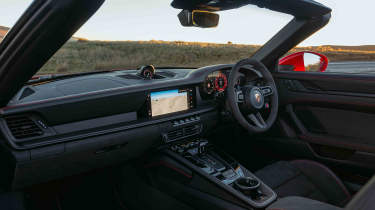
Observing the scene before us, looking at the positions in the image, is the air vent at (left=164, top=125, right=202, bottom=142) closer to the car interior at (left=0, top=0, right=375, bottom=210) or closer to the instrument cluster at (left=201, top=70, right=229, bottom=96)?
the car interior at (left=0, top=0, right=375, bottom=210)

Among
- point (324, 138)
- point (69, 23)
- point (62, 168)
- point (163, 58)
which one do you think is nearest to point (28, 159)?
point (62, 168)

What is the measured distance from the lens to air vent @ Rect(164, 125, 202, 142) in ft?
9.13

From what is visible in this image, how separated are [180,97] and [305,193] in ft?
4.49

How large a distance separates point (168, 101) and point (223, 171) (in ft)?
2.66

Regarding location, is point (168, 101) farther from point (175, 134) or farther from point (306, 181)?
point (306, 181)

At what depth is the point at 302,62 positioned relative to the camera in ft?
11.4

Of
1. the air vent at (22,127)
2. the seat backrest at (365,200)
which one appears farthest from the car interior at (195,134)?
the seat backrest at (365,200)

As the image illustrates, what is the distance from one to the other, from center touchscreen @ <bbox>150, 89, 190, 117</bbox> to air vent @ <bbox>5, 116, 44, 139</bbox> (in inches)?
37.6

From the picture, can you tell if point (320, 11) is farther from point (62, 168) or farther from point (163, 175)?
point (62, 168)

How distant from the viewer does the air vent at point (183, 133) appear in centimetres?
278

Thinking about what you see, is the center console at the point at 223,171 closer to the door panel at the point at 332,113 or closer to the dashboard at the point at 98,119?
the dashboard at the point at 98,119

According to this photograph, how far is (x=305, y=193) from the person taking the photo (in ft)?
8.14

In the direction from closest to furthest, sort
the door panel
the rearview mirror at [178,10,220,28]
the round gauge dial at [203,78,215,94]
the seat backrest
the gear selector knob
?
the seat backrest → the rearview mirror at [178,10,220,28] → the gear selector knob → the door panel → the round gauge dial at [203,78,215,94]

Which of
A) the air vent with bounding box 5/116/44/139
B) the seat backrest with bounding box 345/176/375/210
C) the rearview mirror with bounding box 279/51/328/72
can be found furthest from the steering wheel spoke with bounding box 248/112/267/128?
→ the seat backrest with bounding box 345/176/375/210
